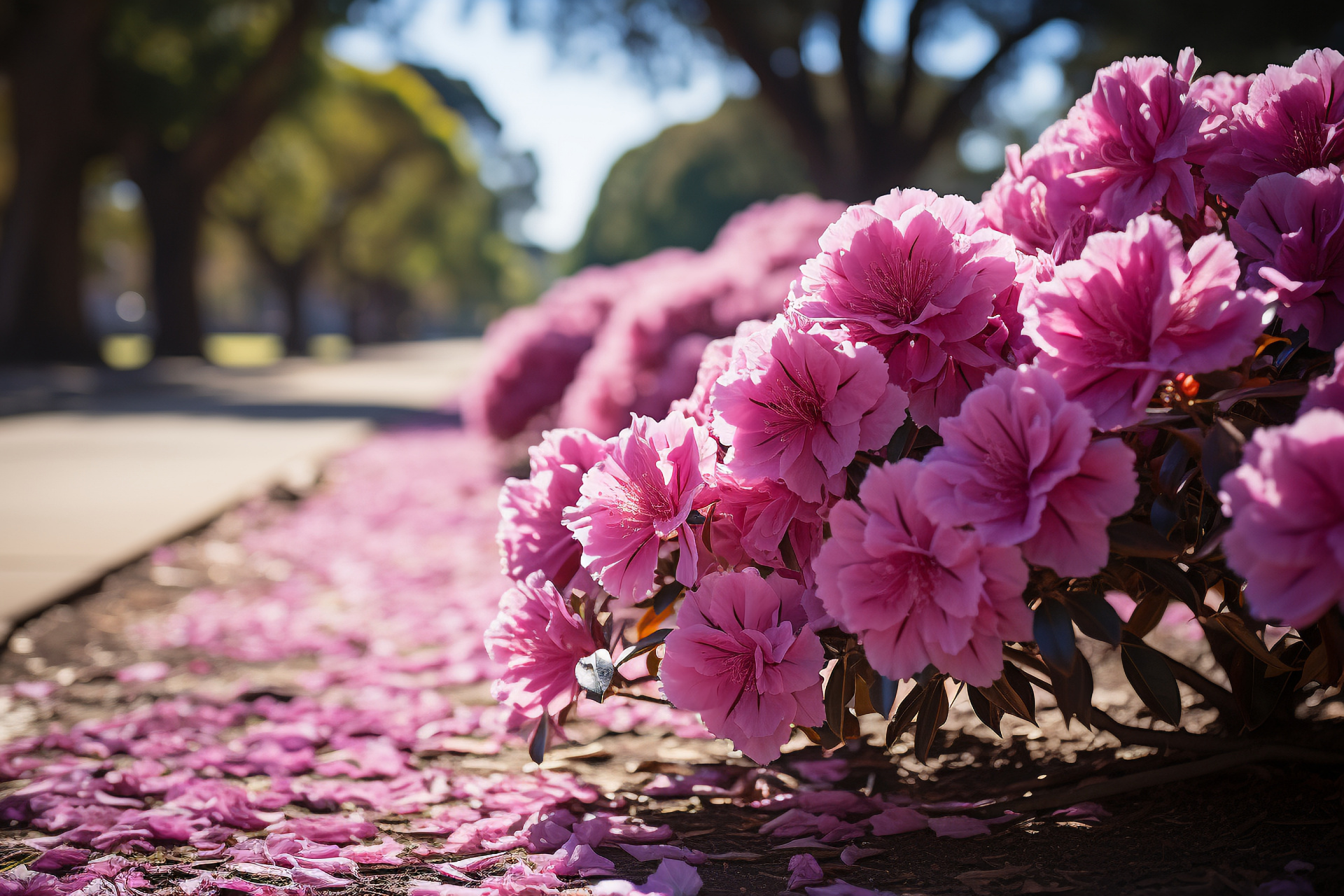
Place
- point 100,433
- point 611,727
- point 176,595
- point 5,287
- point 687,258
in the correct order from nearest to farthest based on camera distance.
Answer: point 611,727 → point 176,595 → point 687,258 → point 100,433 → point 5,287

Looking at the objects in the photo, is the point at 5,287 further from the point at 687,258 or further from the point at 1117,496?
the point at 1117,496

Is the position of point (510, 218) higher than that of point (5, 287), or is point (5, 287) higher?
point (510, 218)

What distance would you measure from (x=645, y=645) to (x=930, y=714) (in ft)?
1.63

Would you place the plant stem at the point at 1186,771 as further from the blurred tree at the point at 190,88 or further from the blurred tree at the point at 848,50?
the blurred tree at the point at 190,88

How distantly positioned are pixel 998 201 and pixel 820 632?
2.94 ft

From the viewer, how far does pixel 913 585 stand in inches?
53.9

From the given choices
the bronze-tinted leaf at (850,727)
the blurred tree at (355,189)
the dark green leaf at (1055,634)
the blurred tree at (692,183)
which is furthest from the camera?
the blurred tree at (355,189)

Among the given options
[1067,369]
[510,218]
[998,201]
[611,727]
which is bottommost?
[611,727]

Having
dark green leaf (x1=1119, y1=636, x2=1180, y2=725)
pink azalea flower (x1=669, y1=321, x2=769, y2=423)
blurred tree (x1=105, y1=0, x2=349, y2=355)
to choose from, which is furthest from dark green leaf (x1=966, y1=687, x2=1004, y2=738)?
blurred tree (x1=105, y1=0, x2=349, y2=355)

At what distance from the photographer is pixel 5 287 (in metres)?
18.5

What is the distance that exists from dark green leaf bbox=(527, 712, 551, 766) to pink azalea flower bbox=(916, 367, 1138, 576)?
92 cm

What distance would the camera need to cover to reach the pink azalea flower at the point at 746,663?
1582 mm

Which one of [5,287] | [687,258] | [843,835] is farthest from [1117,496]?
[5,287]

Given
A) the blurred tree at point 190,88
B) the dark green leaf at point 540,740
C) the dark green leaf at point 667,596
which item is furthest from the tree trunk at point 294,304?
the dark green leaf at point 667,596
